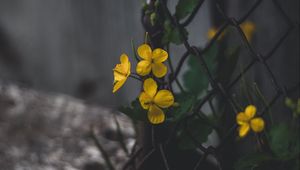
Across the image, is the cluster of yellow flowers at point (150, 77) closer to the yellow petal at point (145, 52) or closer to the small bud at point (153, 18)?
the yellow petal at point (145, 52)

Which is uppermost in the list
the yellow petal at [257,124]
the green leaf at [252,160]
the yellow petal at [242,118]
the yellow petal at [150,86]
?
the yellow petal at [150,86]

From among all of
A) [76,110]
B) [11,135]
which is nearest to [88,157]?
[11,135]

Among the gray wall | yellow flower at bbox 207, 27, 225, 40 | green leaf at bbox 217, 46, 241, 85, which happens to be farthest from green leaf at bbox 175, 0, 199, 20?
the gray wall

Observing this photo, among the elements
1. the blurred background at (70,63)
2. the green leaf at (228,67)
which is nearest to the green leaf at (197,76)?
the green leaf at (228,67)

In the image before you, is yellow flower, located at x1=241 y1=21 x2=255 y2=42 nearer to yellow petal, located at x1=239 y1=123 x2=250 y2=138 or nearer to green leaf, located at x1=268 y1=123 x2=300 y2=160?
green leaf, located at x1=268 y1=123 x2=300 y2=160

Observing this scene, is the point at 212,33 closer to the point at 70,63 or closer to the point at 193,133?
the point at 193,133

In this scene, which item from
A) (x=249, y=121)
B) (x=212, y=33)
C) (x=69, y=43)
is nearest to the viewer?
(x=249, y=121)

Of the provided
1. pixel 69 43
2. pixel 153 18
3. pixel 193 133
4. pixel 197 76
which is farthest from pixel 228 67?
pixel 69 43
